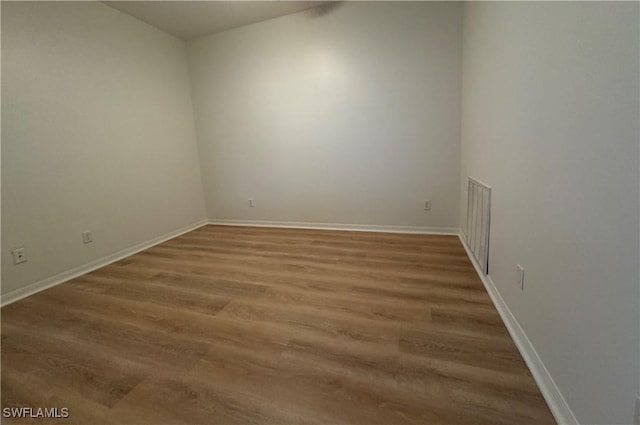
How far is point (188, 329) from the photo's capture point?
5.41ft

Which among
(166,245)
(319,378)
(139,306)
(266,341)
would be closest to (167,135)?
(166,245)

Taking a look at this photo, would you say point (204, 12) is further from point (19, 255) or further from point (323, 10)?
→ point (19, 255)

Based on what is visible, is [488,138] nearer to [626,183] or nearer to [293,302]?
[626,183]

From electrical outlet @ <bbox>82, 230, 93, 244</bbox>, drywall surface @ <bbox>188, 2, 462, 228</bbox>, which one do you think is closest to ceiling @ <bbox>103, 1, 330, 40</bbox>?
drywall surface @ <bbox>188, 2, 462, 228</bbox>

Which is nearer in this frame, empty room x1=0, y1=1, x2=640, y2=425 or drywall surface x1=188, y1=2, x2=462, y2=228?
→ empty room x1=0, y1=1, x2=640, y2=425

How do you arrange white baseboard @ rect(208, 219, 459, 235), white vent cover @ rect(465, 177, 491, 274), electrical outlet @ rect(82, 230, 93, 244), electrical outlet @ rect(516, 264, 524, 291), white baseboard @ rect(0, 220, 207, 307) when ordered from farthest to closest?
1. white baseboard @ rect(208, 219, 459, 235)
2. electrical outlet @ rect(82, 230, 93, 244)
3. white baseboard @ rect(0, 220, 207, 307)
4. white vent cover @ rect(465, 177, 491, 274)
5. electrical outlet @ rect(516, 264, 524, 291)

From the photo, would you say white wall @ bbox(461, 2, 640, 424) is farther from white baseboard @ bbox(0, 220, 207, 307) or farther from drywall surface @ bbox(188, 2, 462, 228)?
white baseboard @ bbox(0, 220, 207, 307)

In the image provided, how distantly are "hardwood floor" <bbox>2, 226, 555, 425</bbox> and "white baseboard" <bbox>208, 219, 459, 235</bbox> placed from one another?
2.33ft

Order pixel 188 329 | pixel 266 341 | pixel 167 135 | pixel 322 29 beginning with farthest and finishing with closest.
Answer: pixel 167 135 → pixel 322 29 → pixel 188 329 → pixel 266 341

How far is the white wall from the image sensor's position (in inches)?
27.6

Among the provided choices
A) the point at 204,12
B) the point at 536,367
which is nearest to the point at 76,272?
the point at 204,12

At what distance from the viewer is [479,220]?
2170mm

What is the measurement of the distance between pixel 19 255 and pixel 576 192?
368 centimetres

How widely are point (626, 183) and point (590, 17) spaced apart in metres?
0.56
